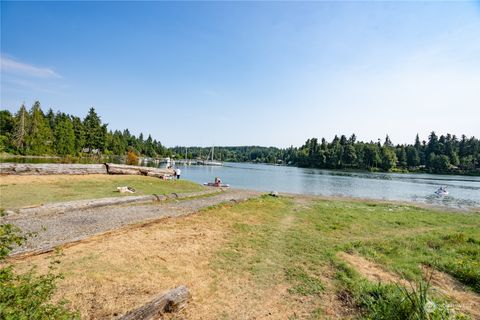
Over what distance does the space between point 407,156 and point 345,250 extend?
140128mm

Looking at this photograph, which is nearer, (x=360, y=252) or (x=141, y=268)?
(x=141, y=268)

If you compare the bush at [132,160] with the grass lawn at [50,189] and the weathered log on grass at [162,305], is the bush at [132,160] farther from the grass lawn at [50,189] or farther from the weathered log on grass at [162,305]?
the weathered log on grass at [162,305]

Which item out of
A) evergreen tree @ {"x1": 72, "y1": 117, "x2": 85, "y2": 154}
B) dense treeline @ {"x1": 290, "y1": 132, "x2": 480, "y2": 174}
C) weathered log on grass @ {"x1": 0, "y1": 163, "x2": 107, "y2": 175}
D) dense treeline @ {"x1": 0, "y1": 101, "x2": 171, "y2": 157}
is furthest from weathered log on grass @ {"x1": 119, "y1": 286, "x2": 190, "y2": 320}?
dense treeline @ {"x1": 290, "y1": 132, "x2": 480, "y2": 174}

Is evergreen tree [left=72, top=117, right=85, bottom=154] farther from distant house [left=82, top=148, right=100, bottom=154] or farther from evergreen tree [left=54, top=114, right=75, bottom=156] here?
distant house [left=82, top=148, right=100, bottom=154]

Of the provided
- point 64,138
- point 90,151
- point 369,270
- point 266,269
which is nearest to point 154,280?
point 266,269

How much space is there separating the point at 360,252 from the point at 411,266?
1.84 m

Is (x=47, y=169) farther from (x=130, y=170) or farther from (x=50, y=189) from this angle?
(x=130, y=170)

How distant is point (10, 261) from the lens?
749 centimetres

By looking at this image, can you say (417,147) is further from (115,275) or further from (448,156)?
(115,275)

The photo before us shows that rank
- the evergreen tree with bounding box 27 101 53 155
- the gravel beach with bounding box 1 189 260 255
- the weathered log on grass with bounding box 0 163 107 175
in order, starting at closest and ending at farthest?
the gravel beach with bounding box 1 189 260 255 < the weathered log on grass with bounding box 0 163 107 175 < the evergreen tree with bounding box 27 101 53 155

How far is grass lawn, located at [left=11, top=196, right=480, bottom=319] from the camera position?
627 centimetres

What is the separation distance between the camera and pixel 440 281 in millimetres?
8586

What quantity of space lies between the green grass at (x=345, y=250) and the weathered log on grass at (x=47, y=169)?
1873 cm

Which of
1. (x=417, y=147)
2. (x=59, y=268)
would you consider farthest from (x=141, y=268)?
(x=417, y=147)
